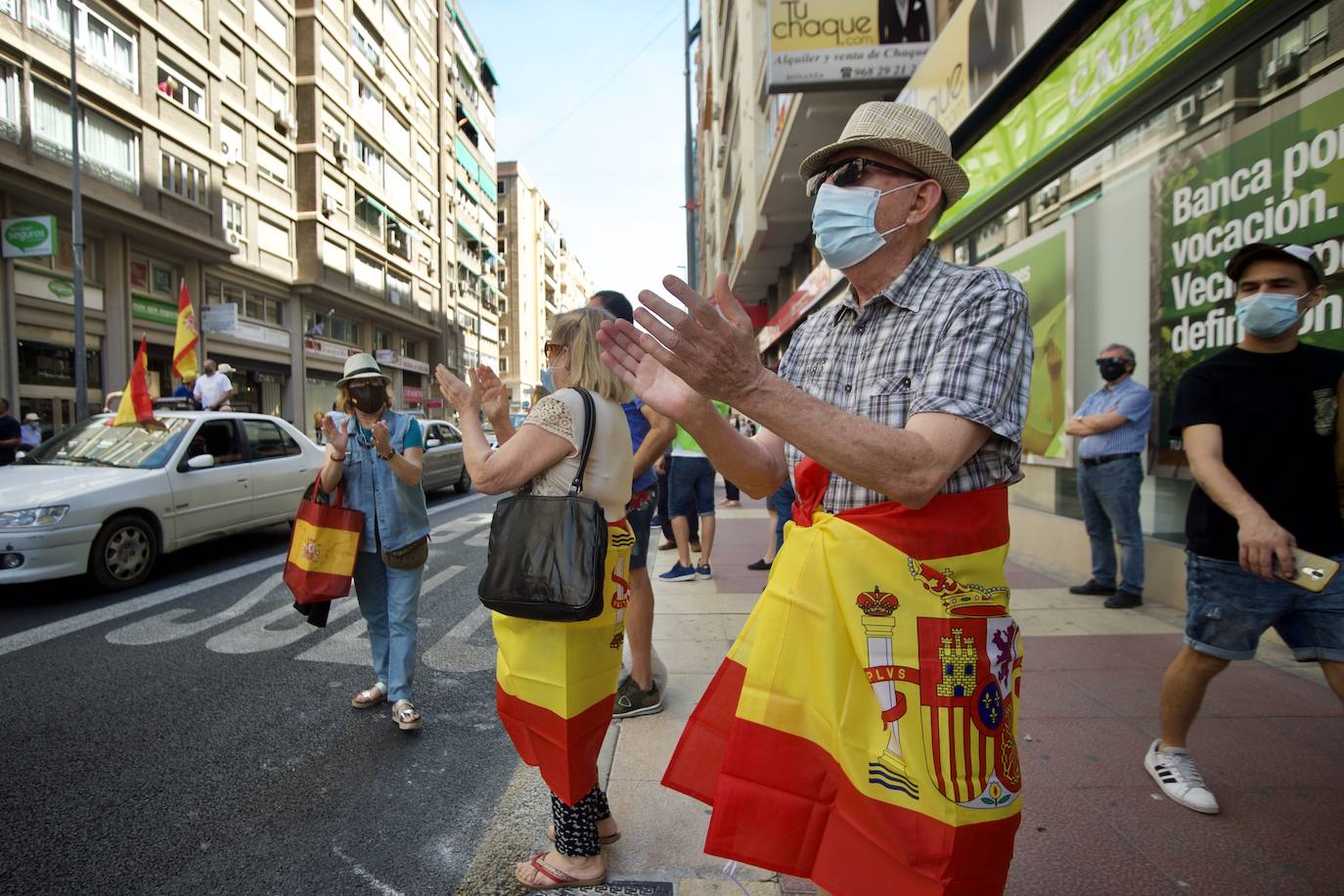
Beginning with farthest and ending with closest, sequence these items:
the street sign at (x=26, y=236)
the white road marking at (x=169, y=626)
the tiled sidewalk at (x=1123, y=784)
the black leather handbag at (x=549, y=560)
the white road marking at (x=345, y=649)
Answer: the street sign at (x=26, y=236), the white road marking at (x=169, y=626), the white road marking at (x=345, y=649), the tiled sidewalk at (x=1123, y=784), the black leather handbag at (x=549, y=560)

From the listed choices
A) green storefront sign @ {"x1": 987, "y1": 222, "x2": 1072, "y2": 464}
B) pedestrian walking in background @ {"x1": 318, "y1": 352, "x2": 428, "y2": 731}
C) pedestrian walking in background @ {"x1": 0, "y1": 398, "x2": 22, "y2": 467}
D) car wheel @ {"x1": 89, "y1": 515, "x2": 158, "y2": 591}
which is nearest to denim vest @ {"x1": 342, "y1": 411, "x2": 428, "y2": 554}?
pedestrian walking in background @ {"x1": 318, "y1": 352, "x2": 428, "y2": 731}

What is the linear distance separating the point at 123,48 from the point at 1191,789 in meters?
27.5

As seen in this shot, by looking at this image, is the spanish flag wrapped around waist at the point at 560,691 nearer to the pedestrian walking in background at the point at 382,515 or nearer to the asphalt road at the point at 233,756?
the asphalt road at the point at 233,756

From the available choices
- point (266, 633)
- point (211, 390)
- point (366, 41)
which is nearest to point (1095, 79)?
point (266, 633)

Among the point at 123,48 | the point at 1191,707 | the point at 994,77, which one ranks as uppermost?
the point at 123,48

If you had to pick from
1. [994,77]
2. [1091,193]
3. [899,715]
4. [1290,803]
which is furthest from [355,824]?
[994,77]

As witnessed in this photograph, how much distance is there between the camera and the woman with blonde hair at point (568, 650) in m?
2.13

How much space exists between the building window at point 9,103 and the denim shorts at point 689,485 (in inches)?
773

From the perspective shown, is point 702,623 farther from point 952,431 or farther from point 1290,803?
point 952,431

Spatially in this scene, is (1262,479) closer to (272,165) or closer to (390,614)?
(390,614)

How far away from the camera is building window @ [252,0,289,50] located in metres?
26.3

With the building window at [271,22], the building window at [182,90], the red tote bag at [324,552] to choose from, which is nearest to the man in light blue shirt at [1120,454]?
the red tote bag at [324,552]

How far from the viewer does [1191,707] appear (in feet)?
8.48

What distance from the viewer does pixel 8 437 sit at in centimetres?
1218
